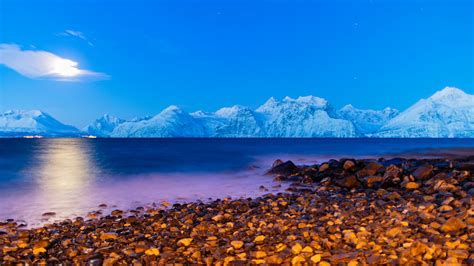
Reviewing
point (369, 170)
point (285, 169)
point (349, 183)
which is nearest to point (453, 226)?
point (349, 183)

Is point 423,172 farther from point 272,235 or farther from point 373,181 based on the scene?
point 272,235

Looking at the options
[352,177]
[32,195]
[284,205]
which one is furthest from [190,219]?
[32,195]

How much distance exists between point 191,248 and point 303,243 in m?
2.17

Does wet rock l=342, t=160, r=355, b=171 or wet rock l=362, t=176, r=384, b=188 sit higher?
wet rock l=342, t=160, r=355, b=171

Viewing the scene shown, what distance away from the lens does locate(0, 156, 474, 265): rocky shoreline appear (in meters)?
7.00

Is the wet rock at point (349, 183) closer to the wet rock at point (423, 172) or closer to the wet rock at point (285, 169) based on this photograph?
the wet rock at point (423, 172)

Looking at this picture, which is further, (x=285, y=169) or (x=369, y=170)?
(x=285, y=169)

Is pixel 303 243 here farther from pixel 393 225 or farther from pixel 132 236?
pixel 132 236

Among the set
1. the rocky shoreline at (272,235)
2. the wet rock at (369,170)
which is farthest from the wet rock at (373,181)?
the rocky shoreline at (272,235)

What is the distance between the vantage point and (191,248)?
7742mm

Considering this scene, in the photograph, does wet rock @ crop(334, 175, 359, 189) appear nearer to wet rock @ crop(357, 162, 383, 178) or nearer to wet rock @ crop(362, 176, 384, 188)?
wet rock @ crop(362, 176, 384, 188)

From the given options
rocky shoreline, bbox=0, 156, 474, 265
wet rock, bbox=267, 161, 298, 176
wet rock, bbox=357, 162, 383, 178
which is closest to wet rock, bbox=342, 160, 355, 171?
wet rock, bbox=357, 162, 383, 178

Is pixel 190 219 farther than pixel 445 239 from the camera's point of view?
Yes

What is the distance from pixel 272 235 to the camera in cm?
845
